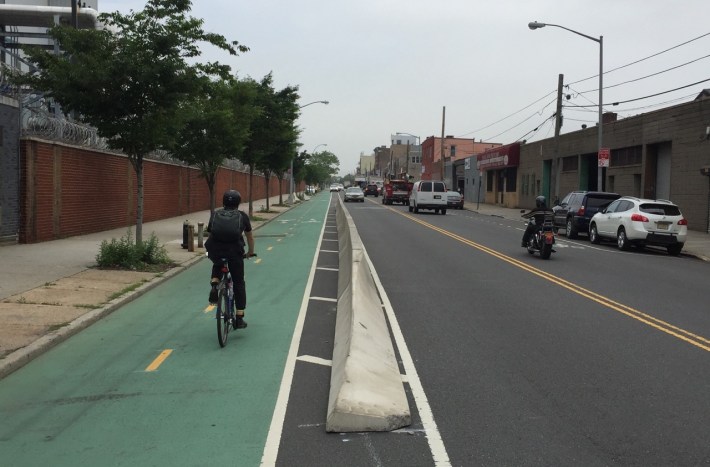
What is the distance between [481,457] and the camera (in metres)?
4.62

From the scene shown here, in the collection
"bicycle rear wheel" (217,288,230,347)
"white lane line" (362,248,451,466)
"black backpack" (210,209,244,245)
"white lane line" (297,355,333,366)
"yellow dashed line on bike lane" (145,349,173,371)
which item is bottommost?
"yellow dashed line on bike lane" (145,349,173,371)

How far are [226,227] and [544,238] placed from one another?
11.3 meters

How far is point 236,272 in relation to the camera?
8.17 m

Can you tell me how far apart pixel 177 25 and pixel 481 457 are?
12.2 m

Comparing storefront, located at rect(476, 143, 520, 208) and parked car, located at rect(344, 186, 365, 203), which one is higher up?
storefront, located at rect(476, 143, 520, 208)

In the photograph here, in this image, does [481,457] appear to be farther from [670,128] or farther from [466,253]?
[670,128]

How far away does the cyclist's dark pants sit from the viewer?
801cm

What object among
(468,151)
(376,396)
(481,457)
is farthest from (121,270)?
(468,151)

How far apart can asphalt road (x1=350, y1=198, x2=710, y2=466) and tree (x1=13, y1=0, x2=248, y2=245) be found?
5891 mm

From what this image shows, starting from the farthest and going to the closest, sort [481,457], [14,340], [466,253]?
[466,253]
[14,340]
[481,457]

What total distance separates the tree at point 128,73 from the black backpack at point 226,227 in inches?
269

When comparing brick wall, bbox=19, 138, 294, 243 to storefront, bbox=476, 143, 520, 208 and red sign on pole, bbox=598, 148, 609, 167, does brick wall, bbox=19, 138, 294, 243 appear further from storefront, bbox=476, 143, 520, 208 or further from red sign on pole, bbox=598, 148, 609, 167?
storefront, bbox=476, 143, 520, 208

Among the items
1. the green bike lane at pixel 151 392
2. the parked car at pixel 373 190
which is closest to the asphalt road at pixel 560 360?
the green bike lane at pixel 151 392

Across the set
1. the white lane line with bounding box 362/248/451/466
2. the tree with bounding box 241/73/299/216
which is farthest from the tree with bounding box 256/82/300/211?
the white lane line with bounding box 362/248/451/466
